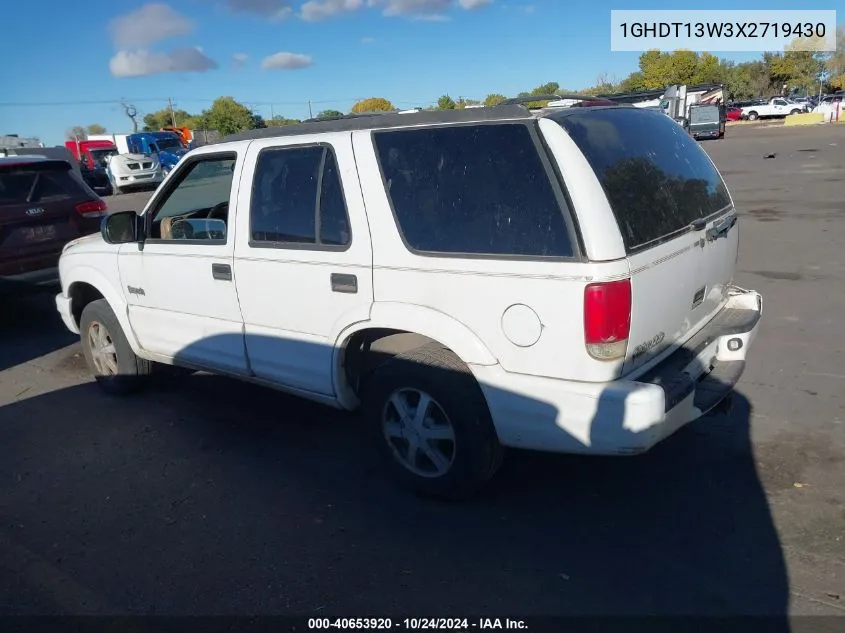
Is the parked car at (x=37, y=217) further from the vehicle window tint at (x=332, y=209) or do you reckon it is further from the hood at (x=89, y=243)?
the vehicle window tint at (x=332, y=209)

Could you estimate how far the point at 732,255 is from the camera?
13.1ft

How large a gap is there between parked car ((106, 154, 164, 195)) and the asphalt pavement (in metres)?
24.7

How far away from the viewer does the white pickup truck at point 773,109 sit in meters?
49.2

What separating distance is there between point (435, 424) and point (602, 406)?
93 centimetres

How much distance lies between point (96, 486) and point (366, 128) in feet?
8.42

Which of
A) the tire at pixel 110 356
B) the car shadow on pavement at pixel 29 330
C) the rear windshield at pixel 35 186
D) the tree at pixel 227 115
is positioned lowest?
the car shadow on pavement at pixel 29 330

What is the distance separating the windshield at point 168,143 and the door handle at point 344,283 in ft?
104

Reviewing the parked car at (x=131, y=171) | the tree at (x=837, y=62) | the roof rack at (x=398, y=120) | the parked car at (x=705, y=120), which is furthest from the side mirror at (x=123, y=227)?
the tree at (x=837, y=62)

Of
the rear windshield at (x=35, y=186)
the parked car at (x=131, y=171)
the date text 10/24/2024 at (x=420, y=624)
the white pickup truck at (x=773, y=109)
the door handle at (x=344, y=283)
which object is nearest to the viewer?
the date text 10/24/2024 at (x=420, y=624)

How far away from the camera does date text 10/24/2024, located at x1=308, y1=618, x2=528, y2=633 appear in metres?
2.71

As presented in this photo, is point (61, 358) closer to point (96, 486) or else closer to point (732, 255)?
point (96, 486)

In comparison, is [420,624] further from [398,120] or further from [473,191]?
[398,120]

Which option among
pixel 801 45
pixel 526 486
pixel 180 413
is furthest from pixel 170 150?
pixel 801 45

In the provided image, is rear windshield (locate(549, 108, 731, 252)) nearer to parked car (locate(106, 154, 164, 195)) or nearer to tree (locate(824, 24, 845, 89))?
parked car (locate(106, 154, 164, 195))
